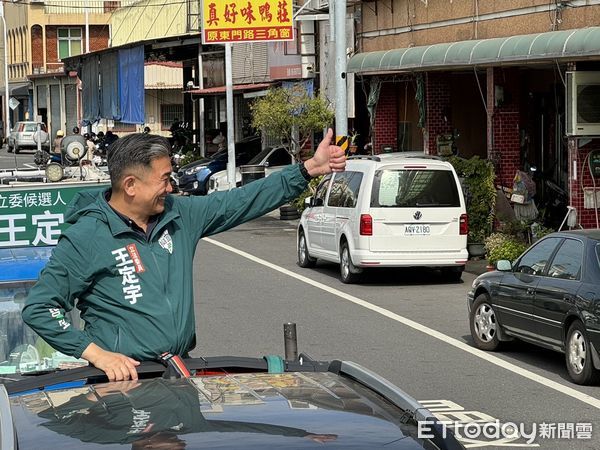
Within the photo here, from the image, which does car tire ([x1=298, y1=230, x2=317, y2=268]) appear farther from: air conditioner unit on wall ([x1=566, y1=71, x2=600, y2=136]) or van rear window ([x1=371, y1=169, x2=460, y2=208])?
air conditioner unit on wall ([x1=566, y1=71, x2=600, y2=136])

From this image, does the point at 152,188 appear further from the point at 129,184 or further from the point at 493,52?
the point at 493,52

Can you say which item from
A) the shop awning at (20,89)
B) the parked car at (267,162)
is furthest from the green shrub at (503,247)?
Result: the shop awning at (20,89)

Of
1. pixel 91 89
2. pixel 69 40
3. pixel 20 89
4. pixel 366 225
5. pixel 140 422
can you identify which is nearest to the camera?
pixel 140 422

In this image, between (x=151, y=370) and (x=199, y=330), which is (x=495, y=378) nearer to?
(x=199, y=330)

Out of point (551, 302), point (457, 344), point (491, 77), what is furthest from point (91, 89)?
point (551, 302)

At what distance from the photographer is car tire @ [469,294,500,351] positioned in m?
13.9

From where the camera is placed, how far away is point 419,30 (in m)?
29.1

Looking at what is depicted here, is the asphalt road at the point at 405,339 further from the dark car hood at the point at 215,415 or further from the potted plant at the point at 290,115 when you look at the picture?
the potted plant at the point at 290,115

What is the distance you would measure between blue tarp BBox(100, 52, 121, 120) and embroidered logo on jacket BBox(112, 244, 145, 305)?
36.3 meters

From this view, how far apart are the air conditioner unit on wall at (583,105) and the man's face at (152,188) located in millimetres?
16891

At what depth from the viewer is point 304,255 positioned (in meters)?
22.7

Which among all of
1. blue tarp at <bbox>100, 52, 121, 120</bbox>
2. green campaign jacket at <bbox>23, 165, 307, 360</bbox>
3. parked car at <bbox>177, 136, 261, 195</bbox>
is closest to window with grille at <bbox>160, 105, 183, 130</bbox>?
blue tarp at <bbox>100, 52, 121, 120</bbox>

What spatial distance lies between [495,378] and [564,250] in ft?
4.77

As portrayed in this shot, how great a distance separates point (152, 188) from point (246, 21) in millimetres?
29611
